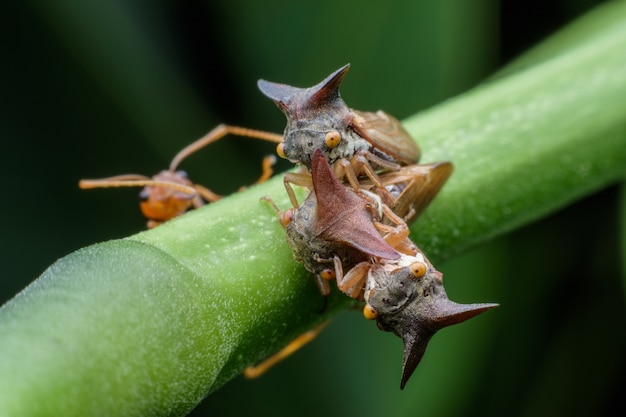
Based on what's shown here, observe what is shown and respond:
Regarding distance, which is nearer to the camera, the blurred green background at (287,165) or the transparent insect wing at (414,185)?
the transparent insect wing at (414,185)

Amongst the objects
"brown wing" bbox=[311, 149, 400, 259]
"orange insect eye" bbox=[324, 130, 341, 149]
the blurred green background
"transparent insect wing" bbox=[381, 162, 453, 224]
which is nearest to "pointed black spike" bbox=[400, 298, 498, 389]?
"brown wing" bbox=[311, 149, 400, 259]

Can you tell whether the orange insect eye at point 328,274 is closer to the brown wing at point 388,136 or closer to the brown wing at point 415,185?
the brown wing at point 415,185

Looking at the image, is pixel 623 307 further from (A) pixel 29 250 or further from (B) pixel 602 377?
(A) pixel 29 250

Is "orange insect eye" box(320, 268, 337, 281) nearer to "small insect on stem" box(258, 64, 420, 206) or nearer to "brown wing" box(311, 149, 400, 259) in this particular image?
"brown wing" box(311, 149, 400, 259)

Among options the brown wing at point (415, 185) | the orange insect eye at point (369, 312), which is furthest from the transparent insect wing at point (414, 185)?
the orange insect eye at point (369, 312)

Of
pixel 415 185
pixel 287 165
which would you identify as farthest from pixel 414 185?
pixel 287 165

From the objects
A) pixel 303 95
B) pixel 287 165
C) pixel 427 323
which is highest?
pixel 303 95

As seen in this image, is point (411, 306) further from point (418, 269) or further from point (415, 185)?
point (415, 185)
